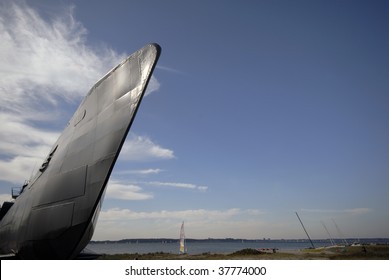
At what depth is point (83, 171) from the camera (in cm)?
818

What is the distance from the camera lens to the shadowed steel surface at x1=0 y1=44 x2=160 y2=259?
24.7ft

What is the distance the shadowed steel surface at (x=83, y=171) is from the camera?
752cm

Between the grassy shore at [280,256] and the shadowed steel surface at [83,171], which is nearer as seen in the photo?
the shadowed steel surface at [83,171]

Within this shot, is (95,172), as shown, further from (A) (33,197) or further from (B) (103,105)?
(A) (33,197)

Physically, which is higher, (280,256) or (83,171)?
(280,256)

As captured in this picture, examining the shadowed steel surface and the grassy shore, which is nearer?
the shadowed steel surface

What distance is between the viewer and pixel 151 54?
8469mm

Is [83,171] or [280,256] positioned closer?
[83,171]
